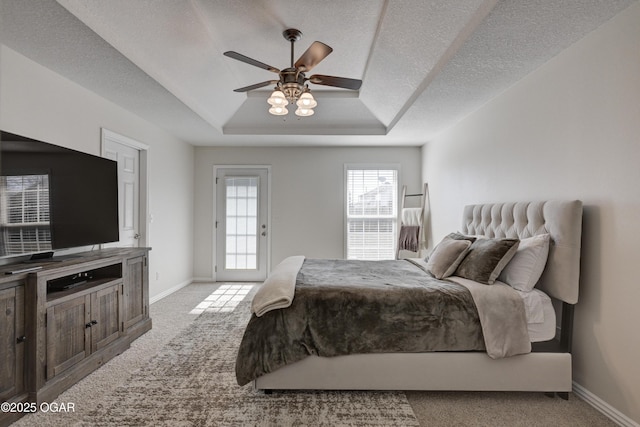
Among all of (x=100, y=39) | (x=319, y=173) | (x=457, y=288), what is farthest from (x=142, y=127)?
(x=457, y=288)

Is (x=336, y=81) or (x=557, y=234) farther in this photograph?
(x=336, y=81)

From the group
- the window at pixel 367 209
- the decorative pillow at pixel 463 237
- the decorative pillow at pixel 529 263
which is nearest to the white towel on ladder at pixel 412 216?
the window at pixel 367 209

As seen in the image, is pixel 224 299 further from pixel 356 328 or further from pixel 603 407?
pixel 603 407

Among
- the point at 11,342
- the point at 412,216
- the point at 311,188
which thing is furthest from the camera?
the point at 311,188

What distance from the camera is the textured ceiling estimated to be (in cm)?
213

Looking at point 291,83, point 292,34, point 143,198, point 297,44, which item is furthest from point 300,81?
point 143,198

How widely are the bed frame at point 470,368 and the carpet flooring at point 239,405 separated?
0.08m

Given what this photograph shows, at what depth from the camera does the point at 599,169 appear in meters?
2.14

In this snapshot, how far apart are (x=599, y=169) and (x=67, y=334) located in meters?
3.72

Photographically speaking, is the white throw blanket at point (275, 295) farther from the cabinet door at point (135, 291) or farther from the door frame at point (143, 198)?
the door frame at point (143, 198)

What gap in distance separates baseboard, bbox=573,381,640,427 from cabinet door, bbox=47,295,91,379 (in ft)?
11.5

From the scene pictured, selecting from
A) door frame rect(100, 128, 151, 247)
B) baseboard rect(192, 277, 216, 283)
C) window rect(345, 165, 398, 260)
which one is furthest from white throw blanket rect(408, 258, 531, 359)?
baseboard rect(192, 277, 216, 283)

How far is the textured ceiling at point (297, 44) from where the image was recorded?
213 centimetres

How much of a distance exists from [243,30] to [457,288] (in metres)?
2.75
